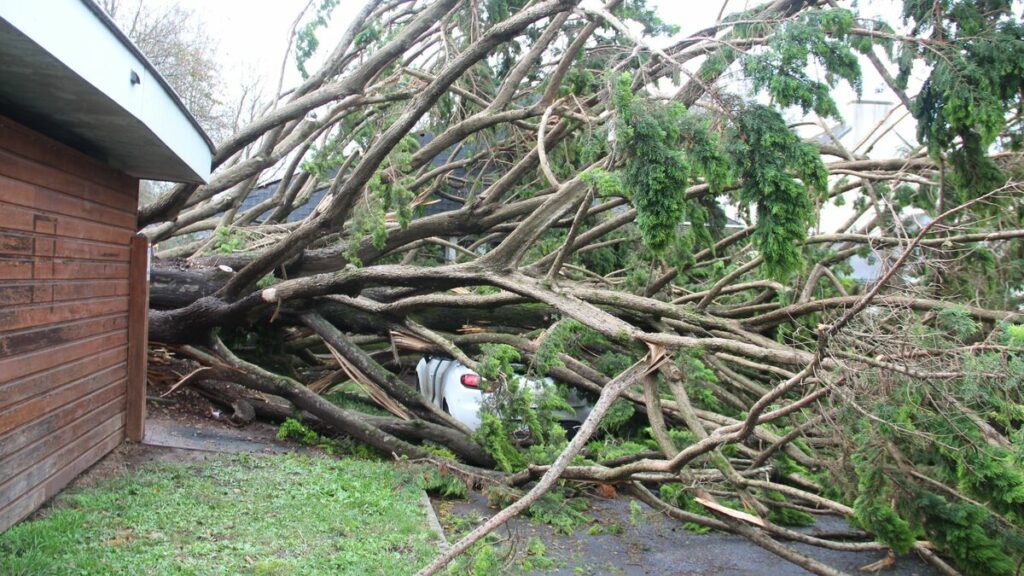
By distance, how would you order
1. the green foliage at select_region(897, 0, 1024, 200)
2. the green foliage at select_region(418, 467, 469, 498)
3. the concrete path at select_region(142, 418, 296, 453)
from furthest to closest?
the concrete path at select_region(142, 418, 296, 453), the green foliage at select_region(418, 467, 469, 498), the green foliage at select_region(897, 0, 1024, 200)

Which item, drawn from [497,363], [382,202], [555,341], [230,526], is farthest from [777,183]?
[382,202]

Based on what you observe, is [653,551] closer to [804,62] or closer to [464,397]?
[464,397]

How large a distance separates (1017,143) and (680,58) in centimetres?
297

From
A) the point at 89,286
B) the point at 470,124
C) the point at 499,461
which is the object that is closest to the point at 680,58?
the point at 470,124

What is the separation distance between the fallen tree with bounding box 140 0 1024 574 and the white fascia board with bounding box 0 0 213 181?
2.57m

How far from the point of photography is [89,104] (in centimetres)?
446

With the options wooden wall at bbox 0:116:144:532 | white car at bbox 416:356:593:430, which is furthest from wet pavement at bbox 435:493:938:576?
wooden wall at bbox 0:116:144:532

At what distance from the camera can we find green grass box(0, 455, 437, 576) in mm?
4332

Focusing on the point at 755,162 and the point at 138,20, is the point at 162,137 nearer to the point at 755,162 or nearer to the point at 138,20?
the point at 755,162

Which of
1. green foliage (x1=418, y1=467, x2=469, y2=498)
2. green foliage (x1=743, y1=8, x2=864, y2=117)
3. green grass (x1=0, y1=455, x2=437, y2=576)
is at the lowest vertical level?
green foliage (x1=418, y1=467, x2=469, y2=498)

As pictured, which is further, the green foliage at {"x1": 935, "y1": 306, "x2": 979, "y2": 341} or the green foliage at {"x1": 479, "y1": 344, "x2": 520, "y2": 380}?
the green foliage at {"x1": 479, "y1": 344, "x2": 520, "y2": 380}

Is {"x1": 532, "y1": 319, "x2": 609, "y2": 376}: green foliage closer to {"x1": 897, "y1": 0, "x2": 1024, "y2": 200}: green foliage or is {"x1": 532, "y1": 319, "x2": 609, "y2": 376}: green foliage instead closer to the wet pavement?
the wet pavement

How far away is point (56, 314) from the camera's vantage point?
5250 mm

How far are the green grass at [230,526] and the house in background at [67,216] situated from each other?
0.39 m
